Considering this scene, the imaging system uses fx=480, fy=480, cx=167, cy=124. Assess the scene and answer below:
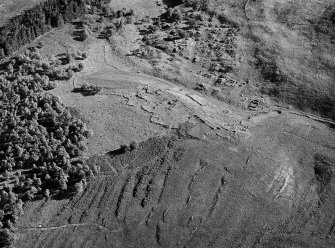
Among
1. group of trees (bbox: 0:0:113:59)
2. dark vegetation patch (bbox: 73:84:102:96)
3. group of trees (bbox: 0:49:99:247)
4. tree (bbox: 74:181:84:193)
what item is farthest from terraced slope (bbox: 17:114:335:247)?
group of trees (bbox: 0:0:113:59)

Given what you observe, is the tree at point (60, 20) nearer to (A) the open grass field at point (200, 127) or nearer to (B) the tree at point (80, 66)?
(A) the open grass field at point (200, 127)

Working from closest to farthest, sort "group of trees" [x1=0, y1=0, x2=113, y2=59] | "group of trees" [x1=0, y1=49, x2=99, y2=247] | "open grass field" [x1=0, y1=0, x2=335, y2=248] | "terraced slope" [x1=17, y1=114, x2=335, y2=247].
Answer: "terraced slope" [x1=17, y1=114, x2=335, y2=247] → "open grass field" [x1=0, y1=0, x2=335, y2=248] → "group of trees" [x1=0, y1=49, x2=99, y2=247] → "group of trees" [x1=0, y1=0, x2=113, y2=59]

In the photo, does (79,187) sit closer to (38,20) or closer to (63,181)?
(63,181)

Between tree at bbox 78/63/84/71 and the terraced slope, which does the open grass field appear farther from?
tree at bbox 78/63/84/71

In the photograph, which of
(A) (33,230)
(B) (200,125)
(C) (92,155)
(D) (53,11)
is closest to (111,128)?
(C) (92,155)

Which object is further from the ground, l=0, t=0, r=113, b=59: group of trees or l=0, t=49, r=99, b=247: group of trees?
l=0, t=0, r=113, b=59: group of trees

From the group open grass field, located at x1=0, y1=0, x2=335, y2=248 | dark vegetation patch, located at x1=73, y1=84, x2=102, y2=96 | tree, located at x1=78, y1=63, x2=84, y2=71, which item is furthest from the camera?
tree, located at x1=78, y1=63, x2=84, y2=71
